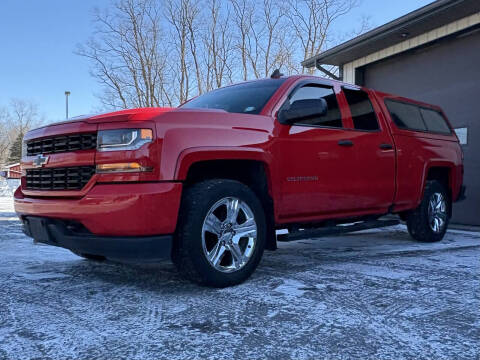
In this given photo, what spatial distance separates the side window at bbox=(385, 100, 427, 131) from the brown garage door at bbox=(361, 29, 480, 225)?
286 cm

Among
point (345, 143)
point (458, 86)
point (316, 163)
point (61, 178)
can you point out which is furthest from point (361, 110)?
point (458, 86)

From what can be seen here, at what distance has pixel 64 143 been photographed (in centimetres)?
315

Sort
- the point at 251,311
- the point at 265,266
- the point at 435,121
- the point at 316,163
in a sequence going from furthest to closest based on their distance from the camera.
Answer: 1. the point at 435,121
2. the point at 265,266
3. the point at 316,163
4. the point at 251,311

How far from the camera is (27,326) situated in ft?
7.84

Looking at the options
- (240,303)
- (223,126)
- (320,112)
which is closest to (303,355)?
(240,303)

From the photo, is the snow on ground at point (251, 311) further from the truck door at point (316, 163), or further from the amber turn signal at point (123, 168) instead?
the amber turn signal at point (123, 168)

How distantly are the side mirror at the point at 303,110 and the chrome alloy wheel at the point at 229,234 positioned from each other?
888 mm

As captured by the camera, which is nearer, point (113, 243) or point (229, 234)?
point (113, 243)

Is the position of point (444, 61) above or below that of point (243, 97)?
above

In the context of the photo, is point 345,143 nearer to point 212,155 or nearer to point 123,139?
point 212,155

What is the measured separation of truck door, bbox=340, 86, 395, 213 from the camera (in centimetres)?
440

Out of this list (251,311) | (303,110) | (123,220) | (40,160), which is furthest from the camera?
(303,110)

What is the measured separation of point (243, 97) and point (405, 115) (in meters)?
2.45

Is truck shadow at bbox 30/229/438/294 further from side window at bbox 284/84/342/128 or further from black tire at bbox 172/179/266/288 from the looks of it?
side window at bbox 284/84/342/128
